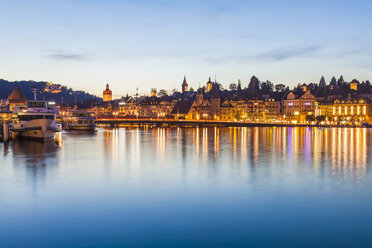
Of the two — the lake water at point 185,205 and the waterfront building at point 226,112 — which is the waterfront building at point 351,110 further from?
the lake water at point 185,205

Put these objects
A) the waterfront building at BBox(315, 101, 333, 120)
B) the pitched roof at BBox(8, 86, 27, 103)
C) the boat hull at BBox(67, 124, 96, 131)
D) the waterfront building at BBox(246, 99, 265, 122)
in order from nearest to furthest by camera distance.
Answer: the boat hull at BBox(67, 124, 96, 131) < the waterfront building at BBox(315, 101, 333, 120) < the waterfront building at BBox(246, 99, 265, 122) < the pitched roof at BBox(8, 86, 27, 103)

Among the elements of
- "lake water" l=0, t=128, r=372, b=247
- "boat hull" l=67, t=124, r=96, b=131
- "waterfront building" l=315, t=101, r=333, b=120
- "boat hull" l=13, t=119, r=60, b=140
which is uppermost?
"waterfront building" l=315, t=101, r=333, b=120

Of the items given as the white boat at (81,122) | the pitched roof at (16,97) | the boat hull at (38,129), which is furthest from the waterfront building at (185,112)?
the boat hull at (38,129)

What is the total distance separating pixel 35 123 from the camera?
6594 centimetres

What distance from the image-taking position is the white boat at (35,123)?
215 feet

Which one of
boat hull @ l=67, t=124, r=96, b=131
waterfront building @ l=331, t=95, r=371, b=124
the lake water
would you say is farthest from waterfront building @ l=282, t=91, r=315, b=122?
the lake water

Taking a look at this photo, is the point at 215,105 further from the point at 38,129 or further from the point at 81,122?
the point at 38,129

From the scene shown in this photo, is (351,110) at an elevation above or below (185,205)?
above

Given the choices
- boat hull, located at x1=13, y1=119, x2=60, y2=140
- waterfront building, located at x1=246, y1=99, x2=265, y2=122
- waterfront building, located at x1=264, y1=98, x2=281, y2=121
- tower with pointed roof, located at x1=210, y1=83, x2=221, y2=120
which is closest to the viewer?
boat hull, located at x1=13, y1=119, x2=60, y2=140

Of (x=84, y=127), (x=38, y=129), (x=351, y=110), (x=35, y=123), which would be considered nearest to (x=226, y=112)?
(x=351, y=110)

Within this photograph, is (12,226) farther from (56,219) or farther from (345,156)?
(345,156)

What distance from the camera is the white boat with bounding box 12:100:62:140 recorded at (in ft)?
215

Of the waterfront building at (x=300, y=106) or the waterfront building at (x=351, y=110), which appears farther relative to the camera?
the waterfront building at (x=300, y=106)

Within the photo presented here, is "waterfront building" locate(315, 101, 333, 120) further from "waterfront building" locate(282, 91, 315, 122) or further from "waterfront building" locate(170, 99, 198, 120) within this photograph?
"waterfront building" locate(170, 99, 198, 120)
